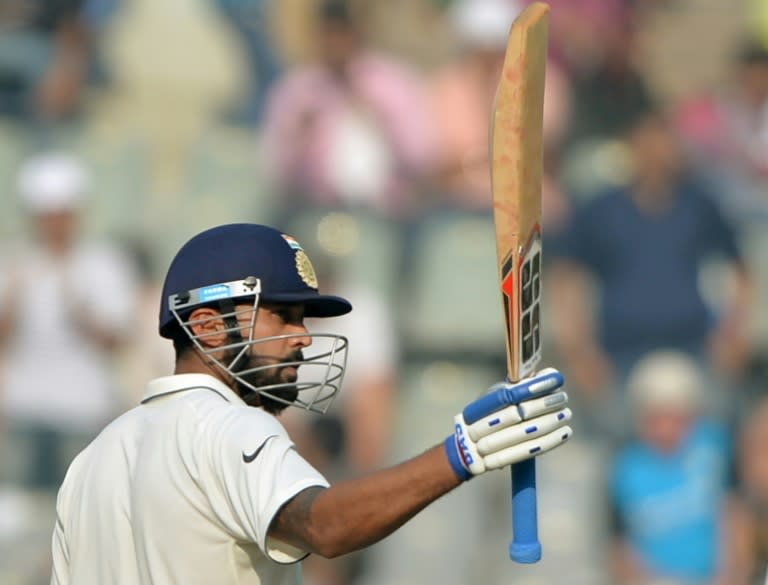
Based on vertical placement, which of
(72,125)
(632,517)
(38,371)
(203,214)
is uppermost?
(72,125)

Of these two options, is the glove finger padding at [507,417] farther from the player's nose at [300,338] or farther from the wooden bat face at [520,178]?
the player's nose at [300,338]

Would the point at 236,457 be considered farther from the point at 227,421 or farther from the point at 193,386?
the point at 193,386

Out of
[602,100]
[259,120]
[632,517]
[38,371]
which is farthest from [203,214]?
[632,517]

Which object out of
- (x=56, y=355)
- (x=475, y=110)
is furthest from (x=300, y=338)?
(x=475, y=110)

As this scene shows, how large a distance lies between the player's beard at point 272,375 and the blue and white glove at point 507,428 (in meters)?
0.54

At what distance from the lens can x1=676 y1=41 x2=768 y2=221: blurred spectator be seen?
27.3 feet

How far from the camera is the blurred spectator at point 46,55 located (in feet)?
29.0

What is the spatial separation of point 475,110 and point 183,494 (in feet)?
17.7

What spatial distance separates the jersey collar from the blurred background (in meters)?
3.82

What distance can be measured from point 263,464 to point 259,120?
19.5 feet

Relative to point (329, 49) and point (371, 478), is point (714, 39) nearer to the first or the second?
point (329, 49)

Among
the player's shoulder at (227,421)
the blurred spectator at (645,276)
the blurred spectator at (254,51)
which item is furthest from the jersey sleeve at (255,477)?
the blurred spectator at (254,51)

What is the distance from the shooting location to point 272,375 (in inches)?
130

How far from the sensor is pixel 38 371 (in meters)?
7.65
